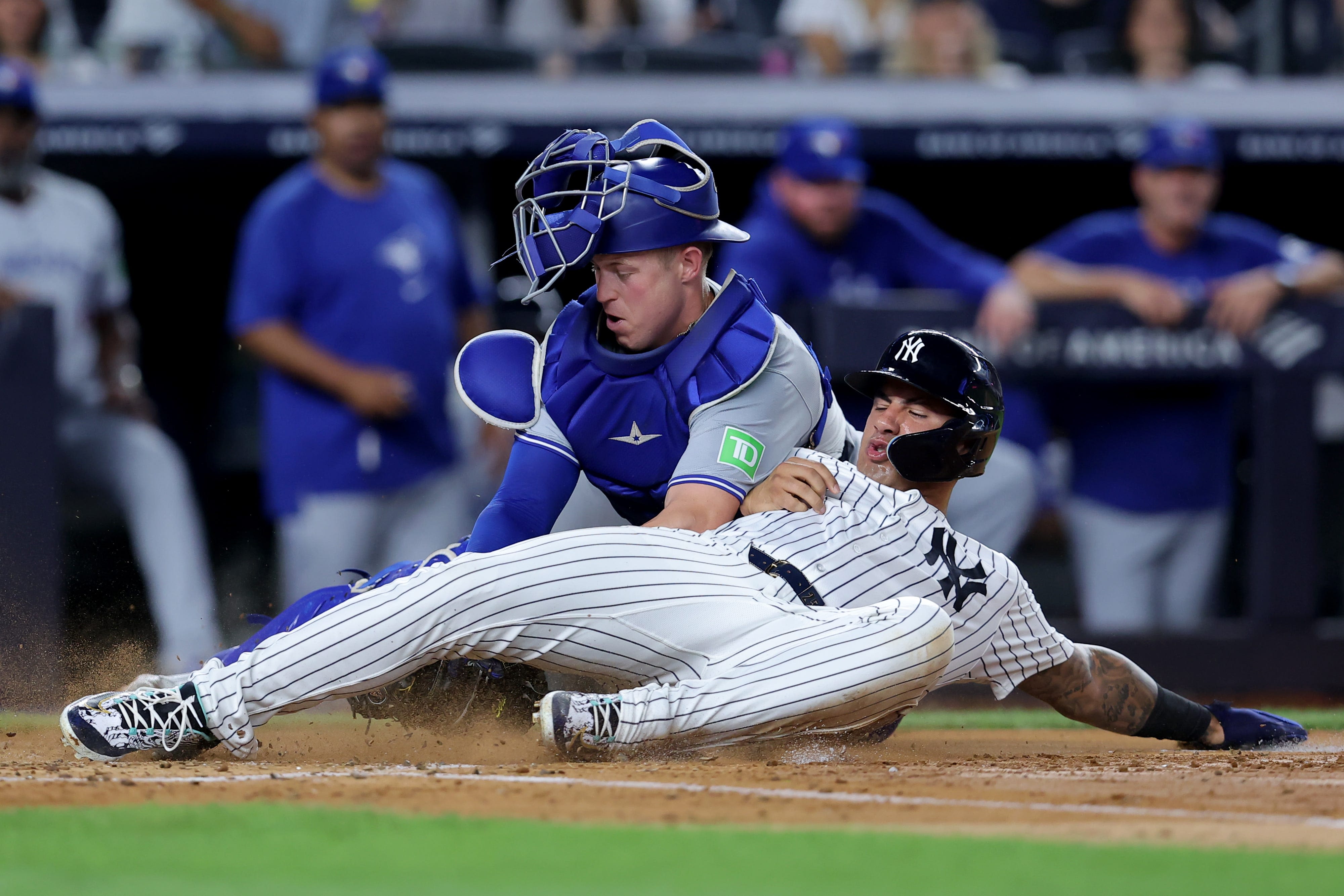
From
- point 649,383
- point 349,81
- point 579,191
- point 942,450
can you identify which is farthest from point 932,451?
point 349,81

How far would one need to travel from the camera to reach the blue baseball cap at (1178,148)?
243 inches

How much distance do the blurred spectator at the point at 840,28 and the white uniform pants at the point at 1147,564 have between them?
265cm

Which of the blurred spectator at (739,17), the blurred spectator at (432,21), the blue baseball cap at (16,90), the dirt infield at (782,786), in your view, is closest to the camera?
the dirt infield at (782,786)

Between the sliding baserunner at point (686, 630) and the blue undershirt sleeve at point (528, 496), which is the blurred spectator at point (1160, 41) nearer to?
the sliding baserunner at point (686, 630)

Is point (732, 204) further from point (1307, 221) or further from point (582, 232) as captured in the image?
point (582, 232)

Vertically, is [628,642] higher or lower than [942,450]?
lower

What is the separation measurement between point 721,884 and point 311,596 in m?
1.83

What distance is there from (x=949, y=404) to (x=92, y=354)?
382 centimetres

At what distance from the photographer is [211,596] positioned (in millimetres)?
6305

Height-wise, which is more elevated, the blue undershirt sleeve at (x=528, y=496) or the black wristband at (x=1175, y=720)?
the blue undershirt sleeve at (x=528, y=496)

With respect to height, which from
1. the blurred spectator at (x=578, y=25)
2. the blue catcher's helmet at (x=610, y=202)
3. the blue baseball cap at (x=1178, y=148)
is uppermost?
the blurred spectator at (x=578, y=25)

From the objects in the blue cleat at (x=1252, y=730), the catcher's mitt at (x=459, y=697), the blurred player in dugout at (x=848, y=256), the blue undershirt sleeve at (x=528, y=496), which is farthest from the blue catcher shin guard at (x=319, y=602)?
the blurred player in dugout at (x=848, y=256)

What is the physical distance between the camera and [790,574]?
344cm

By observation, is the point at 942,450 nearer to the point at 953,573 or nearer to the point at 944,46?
the point at 953,573
